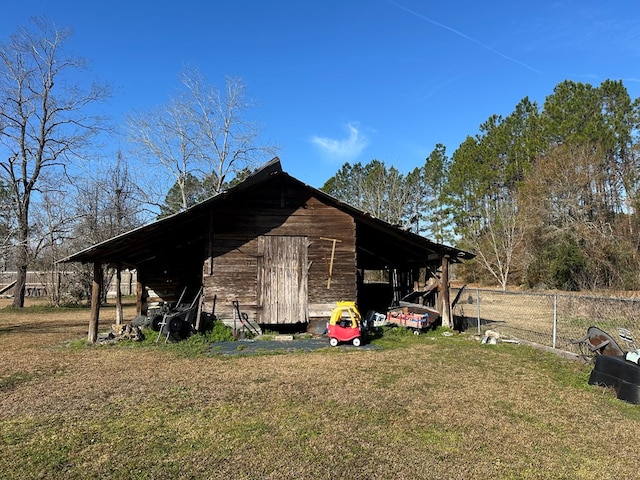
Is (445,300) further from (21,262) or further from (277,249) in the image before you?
(21,262)

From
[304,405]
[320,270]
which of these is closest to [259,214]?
[320,270]

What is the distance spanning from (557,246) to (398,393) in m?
26.5

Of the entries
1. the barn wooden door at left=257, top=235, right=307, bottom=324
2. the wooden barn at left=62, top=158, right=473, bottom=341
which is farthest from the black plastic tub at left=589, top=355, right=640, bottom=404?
the barn wooden door at left=257, top=235, right=307, bottom=324

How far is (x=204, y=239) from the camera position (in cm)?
1393

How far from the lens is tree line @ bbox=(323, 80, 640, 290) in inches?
1053

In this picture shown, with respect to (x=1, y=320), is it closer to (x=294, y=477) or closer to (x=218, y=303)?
(x=218, y=303)

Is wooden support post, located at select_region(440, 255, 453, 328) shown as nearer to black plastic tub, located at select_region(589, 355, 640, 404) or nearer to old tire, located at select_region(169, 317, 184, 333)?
black plastic tub, located at select_region(589, 355, 640, 404)

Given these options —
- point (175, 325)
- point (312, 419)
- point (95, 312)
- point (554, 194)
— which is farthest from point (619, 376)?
point (554, 194)

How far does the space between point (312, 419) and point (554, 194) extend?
3148 centimetres

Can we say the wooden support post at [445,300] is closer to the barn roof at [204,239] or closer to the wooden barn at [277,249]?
the wooden barn at [277,249]

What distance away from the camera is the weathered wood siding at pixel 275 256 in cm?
1258

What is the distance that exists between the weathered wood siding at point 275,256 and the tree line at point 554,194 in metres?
13.5

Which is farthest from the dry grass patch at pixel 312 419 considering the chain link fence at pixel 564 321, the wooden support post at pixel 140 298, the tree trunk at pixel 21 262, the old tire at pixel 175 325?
the tree trunk at pixel 21 262

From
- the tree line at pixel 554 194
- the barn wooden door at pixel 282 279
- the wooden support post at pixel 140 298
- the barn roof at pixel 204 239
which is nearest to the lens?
the barn roof at pixel 204 239
